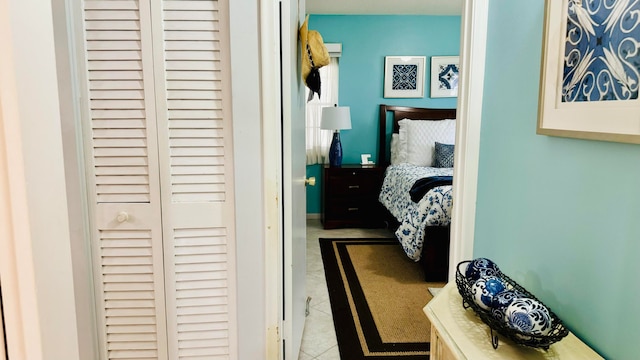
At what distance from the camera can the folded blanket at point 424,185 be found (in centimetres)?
314

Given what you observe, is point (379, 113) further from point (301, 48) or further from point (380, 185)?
point (301, 48)

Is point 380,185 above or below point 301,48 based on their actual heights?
below

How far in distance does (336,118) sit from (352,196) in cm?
90

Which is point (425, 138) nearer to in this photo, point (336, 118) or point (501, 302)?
point (336, 118)

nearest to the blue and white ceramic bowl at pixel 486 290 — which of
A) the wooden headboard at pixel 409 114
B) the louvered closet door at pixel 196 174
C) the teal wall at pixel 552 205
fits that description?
the teal wall at pixel 552 205

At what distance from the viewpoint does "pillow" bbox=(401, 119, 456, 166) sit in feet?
14.3

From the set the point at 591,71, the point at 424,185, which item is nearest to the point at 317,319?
the point at 424,185

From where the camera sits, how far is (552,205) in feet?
3.62

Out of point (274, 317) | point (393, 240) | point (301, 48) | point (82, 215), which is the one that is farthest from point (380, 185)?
point (82, 215)

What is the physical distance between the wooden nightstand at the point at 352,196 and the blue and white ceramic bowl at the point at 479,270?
10.7 feet

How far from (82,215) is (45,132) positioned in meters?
1.03

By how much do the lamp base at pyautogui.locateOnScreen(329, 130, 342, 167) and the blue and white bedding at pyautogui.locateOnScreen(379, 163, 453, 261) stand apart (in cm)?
84

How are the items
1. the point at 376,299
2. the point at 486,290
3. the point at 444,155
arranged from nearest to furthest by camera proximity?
the point at 486,290 < the point at 376,299 < the point at 444,155

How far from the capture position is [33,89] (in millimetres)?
488
